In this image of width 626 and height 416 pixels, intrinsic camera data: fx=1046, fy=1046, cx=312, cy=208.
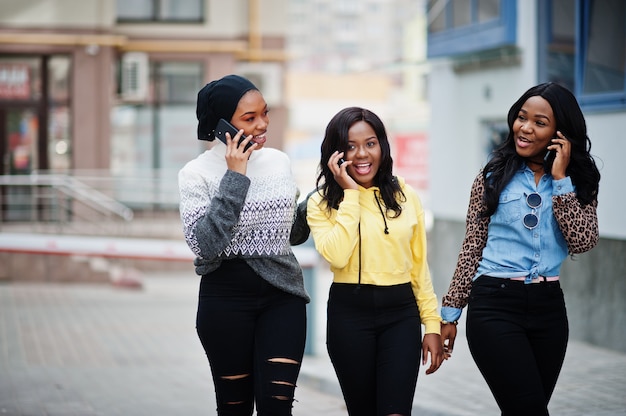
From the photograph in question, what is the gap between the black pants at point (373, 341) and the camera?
4.45 m

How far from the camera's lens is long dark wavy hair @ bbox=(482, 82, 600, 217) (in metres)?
4.37

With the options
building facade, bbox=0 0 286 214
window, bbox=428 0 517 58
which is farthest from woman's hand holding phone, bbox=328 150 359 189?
building facade, bbox=0 0 286 214

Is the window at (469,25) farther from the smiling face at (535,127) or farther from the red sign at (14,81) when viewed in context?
the red sign at (14,81)

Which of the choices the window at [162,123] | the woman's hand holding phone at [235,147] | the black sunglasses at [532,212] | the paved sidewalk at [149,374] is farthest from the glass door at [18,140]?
the black sunglasses at [532,212]

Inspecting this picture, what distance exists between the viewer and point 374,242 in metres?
4.54

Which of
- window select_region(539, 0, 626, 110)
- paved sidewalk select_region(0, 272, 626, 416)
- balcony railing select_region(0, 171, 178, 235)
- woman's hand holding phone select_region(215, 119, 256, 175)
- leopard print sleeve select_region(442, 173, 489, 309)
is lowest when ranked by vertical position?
paved sidewalk select_region(0, 272, 626, 416)

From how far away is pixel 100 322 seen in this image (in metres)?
13.4

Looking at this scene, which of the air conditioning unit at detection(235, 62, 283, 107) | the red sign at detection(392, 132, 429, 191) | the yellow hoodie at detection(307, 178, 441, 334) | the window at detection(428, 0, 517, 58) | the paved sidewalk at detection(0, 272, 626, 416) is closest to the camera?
the yellow hoodie at detection(307, 178, 441, 334)

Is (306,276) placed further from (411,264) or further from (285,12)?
(285,12)

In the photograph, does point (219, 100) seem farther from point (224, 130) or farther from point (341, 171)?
point (341, 171)

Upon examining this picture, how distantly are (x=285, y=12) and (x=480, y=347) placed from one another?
21.2m

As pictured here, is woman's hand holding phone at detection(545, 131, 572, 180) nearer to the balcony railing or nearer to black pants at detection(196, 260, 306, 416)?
black pants at detection(196, 260, 306, 416)

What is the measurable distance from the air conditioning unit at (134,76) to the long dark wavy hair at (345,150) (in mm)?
19072

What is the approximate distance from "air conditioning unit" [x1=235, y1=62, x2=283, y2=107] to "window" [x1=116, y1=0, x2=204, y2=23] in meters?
1.58
